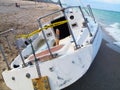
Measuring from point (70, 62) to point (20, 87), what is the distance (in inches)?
57.3

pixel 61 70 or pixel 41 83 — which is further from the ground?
pixel 61 70

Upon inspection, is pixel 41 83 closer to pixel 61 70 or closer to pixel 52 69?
pixel 52 69

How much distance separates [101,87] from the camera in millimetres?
9078

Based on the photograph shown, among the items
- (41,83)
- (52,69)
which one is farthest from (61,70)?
(41,83)

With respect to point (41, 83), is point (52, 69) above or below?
above

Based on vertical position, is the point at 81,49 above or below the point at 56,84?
above

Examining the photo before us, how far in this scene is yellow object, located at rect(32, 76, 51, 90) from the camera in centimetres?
820

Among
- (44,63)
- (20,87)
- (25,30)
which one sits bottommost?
(25,30)

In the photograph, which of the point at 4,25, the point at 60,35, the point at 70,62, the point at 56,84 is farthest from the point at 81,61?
the point at 4,25

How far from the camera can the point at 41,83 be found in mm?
8195

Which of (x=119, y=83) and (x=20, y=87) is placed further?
(x=119, y=83)

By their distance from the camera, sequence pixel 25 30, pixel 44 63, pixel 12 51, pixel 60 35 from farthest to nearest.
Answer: pixel 25 30
pixel 12 51
pixel 60 35
pixel 44 63

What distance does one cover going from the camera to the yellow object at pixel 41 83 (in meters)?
8.20

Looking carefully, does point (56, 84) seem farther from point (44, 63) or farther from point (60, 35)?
point (60, 35)
